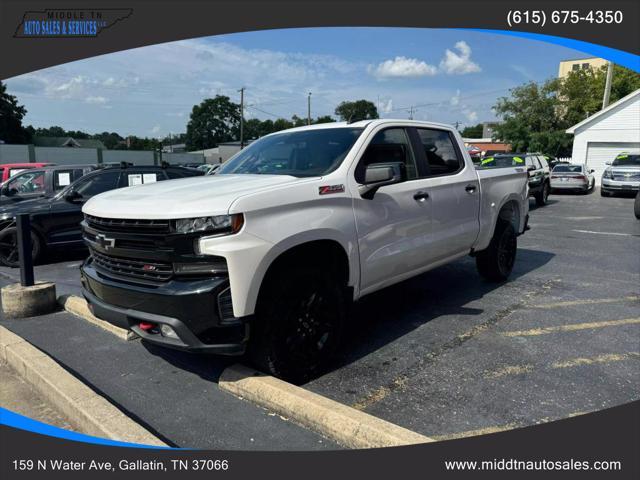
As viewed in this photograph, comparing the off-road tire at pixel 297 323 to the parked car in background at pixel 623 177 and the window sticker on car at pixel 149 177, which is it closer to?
the window sticker on car at pixel 149 177

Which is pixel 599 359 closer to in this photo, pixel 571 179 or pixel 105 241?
pixel 105 241

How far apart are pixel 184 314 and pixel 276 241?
29.2 inches

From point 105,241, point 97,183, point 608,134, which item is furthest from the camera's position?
point 608,134

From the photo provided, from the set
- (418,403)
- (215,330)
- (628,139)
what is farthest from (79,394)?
(628,139)

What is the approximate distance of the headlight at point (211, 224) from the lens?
9.65ft

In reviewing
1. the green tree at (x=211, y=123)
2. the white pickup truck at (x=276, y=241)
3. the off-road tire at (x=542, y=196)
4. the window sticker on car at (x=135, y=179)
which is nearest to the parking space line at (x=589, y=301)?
the white pickup truck at (x=276, y=241)

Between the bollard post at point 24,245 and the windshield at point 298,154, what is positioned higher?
the windshield at point 298,154

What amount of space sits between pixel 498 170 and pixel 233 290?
423 cm

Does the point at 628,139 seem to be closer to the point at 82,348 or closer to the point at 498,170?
the point at 498,170

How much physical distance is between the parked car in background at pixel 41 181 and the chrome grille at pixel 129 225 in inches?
266

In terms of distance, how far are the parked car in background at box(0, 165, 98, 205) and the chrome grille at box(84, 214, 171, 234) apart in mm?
6750

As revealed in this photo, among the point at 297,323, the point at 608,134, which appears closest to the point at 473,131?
the point at 608,134

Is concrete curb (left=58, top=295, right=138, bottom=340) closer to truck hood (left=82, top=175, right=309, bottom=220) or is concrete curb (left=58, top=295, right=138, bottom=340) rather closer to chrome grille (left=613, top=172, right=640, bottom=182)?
truck hood (left=82, top=175, right=309, bottom=220)

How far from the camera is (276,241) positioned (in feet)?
10.3
